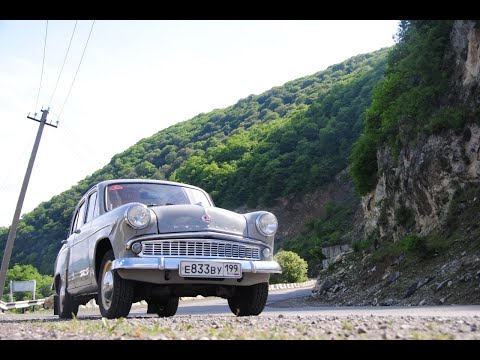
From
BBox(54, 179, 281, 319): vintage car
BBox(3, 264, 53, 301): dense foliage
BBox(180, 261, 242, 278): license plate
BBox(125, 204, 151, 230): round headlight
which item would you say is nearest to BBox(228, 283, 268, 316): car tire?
BBox(54, 179, 281, 319): vintage car

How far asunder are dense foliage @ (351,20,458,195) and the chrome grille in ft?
54.8

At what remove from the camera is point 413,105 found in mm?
26422

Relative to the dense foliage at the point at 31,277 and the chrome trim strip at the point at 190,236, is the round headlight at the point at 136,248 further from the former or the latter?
the dense foliage at the point at 31,277

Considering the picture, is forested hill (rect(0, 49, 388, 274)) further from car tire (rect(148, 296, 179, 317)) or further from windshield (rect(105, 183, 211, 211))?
windshield (rect(105, 183, 211, 211))

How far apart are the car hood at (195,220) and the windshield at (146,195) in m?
0.69

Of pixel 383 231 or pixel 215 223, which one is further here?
pixel 383 231

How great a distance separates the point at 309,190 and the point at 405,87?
208 ft

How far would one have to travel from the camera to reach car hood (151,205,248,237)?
7785mm

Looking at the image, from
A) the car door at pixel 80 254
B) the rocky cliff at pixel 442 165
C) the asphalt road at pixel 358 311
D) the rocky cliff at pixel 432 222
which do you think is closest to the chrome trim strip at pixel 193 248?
the car door at pixel 80 254

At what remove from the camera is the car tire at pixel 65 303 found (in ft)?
35.2
